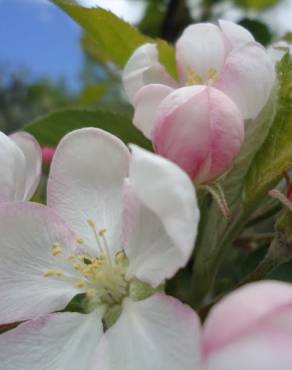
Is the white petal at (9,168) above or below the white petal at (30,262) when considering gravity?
above

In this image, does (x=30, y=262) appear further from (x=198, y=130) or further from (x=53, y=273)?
(x=198, y=130)

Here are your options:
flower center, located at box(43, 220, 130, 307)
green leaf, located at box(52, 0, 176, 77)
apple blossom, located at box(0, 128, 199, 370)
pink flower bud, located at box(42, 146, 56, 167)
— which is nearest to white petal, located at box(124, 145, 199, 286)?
apple blossom, located at box(0, 128, 199, 370)

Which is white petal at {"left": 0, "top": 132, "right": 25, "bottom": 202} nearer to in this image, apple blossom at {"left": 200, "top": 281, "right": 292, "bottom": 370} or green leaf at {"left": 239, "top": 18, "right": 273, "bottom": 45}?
apple blossom at {"left": 200, "top": 281, "right": 292, "bottom": 370}

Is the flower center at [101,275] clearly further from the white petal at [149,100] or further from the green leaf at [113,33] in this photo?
the green leaf at [113,33]

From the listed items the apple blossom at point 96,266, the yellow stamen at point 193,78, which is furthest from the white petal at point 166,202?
the yellow stamen at point 193,78

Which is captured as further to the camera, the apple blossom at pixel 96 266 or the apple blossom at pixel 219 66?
the apple blossom at pixel 219 66

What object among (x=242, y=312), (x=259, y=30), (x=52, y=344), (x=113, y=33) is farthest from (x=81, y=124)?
(x=259, y=30)

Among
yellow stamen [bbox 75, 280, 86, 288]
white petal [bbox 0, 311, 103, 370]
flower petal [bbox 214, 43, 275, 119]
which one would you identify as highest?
flower petal [bbox 214, 43, 275, 119]
